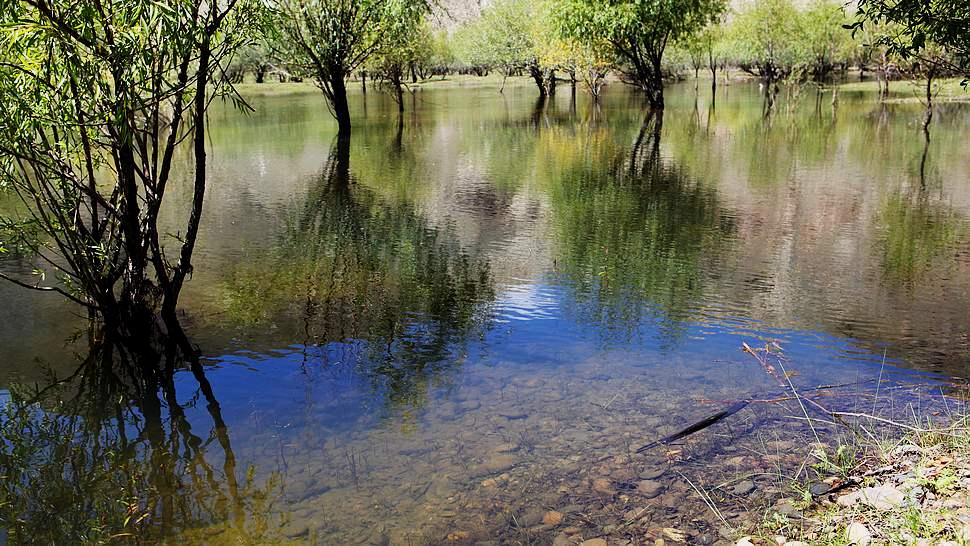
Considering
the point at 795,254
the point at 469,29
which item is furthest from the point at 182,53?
the point at 469,29

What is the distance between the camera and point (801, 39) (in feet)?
277

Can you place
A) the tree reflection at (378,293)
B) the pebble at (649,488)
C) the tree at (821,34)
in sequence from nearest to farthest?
the pebble at (649,488)
the tree reflection at (378,293)
the tree at (821,34)

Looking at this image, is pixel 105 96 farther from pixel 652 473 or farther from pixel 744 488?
pixel 744 488

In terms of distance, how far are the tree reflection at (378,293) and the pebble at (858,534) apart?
467 cm

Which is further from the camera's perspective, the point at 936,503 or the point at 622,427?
the point at 622,427

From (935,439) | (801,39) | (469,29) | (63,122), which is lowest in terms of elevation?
(935,439)

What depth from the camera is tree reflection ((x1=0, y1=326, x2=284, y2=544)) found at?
6195 millimetres

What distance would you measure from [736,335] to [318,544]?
6322 millimetres

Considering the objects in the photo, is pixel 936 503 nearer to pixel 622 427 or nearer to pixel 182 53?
pixel 622 427

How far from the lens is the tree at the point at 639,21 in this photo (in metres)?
46.2

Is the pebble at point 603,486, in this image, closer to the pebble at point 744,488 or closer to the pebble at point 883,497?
the pebble at point 744,488

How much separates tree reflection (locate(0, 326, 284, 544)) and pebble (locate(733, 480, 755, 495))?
3.90 m

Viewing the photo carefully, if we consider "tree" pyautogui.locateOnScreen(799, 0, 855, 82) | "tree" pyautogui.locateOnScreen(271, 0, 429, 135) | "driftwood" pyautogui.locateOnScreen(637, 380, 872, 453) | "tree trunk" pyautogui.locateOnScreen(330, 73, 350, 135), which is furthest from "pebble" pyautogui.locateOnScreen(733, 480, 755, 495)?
"tree" pyautogui.locateOnScreen(799, 0, 855, 82)

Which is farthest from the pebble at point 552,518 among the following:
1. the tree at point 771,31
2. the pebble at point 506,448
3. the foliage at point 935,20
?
the tree at point 771,31
